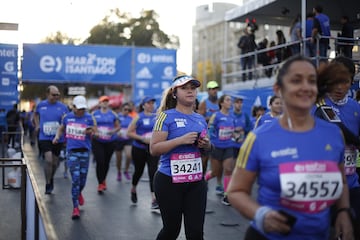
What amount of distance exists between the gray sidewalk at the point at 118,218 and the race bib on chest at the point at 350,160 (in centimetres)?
293

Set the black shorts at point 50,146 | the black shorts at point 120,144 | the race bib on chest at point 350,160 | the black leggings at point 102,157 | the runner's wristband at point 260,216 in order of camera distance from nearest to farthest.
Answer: the runner's wristband at point 260,216, the race bib on chest at point 350,160, the black shorts at point 50,146, the black leggings at point 102,157, the black shorts at point 120,144

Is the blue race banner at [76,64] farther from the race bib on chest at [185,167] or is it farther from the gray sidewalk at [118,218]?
the race bib on chest at [185,167]

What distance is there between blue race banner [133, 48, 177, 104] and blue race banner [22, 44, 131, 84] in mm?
489

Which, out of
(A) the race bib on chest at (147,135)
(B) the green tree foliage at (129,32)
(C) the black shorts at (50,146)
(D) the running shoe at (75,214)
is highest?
(B) the green tree foliage at (129,32)

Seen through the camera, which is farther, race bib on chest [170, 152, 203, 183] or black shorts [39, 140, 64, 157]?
black shorts [39, 140, 64, 157]

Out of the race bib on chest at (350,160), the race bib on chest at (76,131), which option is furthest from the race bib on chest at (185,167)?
the race bib on chest at (76,131)

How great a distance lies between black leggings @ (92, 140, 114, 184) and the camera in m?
11.0

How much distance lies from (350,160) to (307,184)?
71.9 inches

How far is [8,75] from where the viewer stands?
19.4 meters

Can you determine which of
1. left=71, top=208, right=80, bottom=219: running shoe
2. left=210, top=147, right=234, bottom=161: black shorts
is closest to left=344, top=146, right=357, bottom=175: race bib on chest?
left=71, top=208, right=80, bottom=219: running shoe

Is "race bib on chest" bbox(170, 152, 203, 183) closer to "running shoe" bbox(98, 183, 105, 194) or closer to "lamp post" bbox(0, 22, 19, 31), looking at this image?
"running shoe" bbox(98, 183, 105, 194)

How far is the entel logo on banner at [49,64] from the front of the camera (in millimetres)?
23492

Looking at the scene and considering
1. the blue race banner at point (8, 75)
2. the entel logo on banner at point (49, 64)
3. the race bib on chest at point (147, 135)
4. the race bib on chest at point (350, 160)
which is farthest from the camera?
the entel logo on banner at point (49, 64)

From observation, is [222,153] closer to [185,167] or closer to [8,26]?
[185,167]
